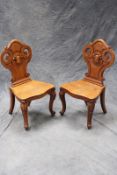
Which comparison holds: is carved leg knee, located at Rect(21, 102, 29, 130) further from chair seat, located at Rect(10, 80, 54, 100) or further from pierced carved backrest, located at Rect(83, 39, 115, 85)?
pierced carved backrest, located at Rect(83, 39, 115, 85)

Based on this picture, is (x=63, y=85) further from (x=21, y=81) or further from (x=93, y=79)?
(x=21, y=81)

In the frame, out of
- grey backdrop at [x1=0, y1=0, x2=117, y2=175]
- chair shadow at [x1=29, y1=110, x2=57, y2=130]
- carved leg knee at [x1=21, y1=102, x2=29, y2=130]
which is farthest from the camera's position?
chair shadow at [x1=29, y1=110, x2=57, y2=130]

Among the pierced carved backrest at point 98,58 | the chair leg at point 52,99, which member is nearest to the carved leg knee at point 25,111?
the chair leg at point 52,99

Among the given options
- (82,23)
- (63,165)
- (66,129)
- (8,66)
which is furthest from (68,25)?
(63,165)

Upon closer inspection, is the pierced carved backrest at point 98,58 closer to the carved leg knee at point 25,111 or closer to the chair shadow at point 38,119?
the chair shadow at point 38,119

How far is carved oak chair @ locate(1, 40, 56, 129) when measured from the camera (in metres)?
2.40

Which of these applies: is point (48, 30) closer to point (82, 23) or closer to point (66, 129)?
point (82, 23)

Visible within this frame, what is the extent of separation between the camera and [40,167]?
2047 mm

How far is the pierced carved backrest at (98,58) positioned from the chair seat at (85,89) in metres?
0.07

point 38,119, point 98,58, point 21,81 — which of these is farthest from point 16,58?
point 98,58

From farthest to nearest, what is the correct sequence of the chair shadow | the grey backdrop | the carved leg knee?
1. the chair shadow
2. the carved leg knee
3. the grey backdrop

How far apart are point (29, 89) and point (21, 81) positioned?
177mm

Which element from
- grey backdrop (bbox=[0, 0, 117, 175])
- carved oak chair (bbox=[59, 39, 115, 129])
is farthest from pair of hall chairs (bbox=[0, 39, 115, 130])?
grey backdrop (bbox=[0, 0, 117, 175])

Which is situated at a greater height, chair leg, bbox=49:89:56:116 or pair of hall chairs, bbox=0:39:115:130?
pair of hall chairs, bbox=0:39:115:130
